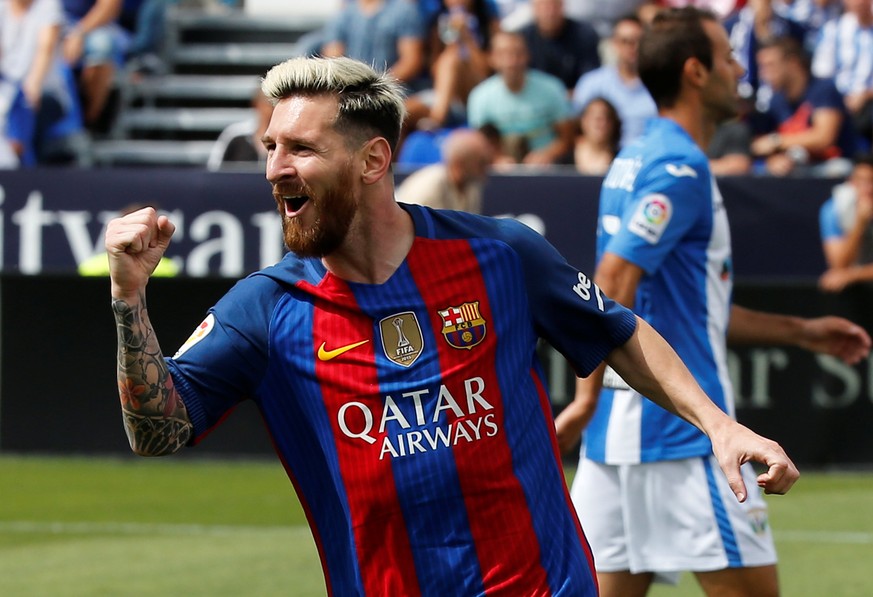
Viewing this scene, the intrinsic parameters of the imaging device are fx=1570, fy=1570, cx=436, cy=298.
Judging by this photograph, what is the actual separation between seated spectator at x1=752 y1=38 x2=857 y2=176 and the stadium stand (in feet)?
18.8

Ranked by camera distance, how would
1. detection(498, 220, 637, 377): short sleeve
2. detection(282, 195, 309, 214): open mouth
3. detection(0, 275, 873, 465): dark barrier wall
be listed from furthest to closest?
detection(0, 275, 873, 465): dark barrier wall < detection(498, 220, 637, 377): short sleeve < detection(282, 195, 309, 214): open mouth

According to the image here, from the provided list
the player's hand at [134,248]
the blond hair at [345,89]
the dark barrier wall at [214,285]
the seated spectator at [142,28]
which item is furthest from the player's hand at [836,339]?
the seated spectator at [142,28]

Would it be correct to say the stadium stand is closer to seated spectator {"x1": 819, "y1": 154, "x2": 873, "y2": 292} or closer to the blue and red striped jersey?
seated spectator {"x1": 819, "y1": 154, "x2": 873, "y2": 292}

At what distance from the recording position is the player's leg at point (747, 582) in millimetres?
4992

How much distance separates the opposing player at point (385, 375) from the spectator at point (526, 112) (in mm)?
10750

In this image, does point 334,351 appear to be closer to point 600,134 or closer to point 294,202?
point 294,202

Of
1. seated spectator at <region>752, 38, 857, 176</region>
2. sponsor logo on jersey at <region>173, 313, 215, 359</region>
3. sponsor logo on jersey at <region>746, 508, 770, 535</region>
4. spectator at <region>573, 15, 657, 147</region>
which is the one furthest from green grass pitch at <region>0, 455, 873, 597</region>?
sponsor logo on jersey at <region>173, 313, 215, 359</region>

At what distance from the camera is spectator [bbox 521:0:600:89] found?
49.4ft

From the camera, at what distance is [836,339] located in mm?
5340

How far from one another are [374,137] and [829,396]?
27.0 feet

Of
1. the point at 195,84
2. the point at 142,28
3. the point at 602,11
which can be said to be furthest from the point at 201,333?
the point at 195,84

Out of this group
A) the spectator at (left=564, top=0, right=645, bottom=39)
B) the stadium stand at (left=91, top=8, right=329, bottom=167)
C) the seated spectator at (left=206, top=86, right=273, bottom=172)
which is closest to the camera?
the seated spectator at (left=206, top=86, right=273, bottom=172)

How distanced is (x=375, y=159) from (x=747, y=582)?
2.26 m

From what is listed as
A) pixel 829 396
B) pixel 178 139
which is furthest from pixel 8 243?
pixel 829 396
